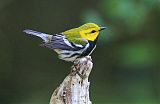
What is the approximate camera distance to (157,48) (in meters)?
5.42

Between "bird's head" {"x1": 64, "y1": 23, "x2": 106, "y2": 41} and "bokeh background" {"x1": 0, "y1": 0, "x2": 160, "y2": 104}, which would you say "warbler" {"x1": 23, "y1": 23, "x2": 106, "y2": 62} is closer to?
"bird's head" {"x1": 64, "y1": 23, "x2": 106, "y2": 41}

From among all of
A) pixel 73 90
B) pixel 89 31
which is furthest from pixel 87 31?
pixel 73 90

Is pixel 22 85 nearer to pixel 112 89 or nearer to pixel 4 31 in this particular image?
pixel 4 31

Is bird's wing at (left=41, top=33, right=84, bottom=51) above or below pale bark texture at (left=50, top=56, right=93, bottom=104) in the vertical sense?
above

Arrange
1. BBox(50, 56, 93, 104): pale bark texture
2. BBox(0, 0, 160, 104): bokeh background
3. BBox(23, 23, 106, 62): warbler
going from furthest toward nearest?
1. BBox(0, 0, 160, 104): bokeh background
2. BBox(23, 23, 106, 62): warbler
3. BBox(50, 56, 93, 104): pale bark texture

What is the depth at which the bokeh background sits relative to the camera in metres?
5.42

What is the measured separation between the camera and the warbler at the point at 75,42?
3.02 meters

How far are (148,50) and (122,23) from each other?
36cm

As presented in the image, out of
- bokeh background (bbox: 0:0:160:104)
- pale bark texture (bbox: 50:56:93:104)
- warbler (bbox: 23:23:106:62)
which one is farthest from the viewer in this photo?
bokeh background (bbox: 0:0:160:104)

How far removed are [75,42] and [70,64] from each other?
3134 millimetres

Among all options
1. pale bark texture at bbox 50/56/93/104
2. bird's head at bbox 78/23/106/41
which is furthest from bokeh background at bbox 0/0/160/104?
pale bark texture at bbox 50/56/93/104

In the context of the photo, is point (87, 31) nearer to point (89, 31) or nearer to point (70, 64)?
point (89, 31)

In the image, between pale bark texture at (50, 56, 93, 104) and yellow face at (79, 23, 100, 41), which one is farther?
yellow face at (79, 23, 100, 41)

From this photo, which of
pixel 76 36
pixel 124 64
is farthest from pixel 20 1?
pixel 76 36
